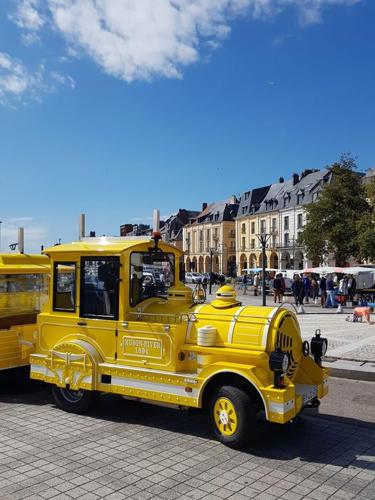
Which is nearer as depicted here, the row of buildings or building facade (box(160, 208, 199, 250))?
the row of buildings

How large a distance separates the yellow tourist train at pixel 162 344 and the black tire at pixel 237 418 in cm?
1

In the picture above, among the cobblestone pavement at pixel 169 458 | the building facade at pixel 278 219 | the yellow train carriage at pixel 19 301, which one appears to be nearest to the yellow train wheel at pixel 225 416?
the cobblestone pavement at pixel 169 458

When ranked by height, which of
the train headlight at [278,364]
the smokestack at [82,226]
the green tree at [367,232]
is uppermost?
Answer: the green tree at [367,232]

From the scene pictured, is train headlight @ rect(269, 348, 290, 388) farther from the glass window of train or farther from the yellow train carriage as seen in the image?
the yellow train carriage

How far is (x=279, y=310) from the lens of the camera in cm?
598

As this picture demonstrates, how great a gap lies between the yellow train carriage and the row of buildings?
5440 centimetres

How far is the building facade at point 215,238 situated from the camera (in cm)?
9006

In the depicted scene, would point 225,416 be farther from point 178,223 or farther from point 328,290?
Result: point 178,223

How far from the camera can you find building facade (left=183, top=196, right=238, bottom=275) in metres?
90.1

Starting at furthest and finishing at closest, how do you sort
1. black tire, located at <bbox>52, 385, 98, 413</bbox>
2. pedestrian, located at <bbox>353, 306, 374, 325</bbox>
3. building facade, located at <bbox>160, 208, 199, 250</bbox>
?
building facade, located at <bbox>160, 208, 199, 250</bbox>
pedestrian, located at <bbox>353, 306, 374, 325</bbox>
black tire, located at <bbox>52, 385, 98, 413</bbox>

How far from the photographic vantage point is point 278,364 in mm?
5289

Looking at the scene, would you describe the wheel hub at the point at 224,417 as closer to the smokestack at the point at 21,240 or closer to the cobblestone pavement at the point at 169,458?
the cobblestone pavement at the point at 169,458


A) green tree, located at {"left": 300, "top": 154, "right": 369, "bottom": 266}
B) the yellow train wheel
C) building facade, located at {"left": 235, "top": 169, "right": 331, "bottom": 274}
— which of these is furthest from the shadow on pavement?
building facade, located at {"left": 235, "top": 169, "right": 331, "bottom": 274}

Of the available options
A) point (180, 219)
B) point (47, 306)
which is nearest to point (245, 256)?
point (180, 219)
